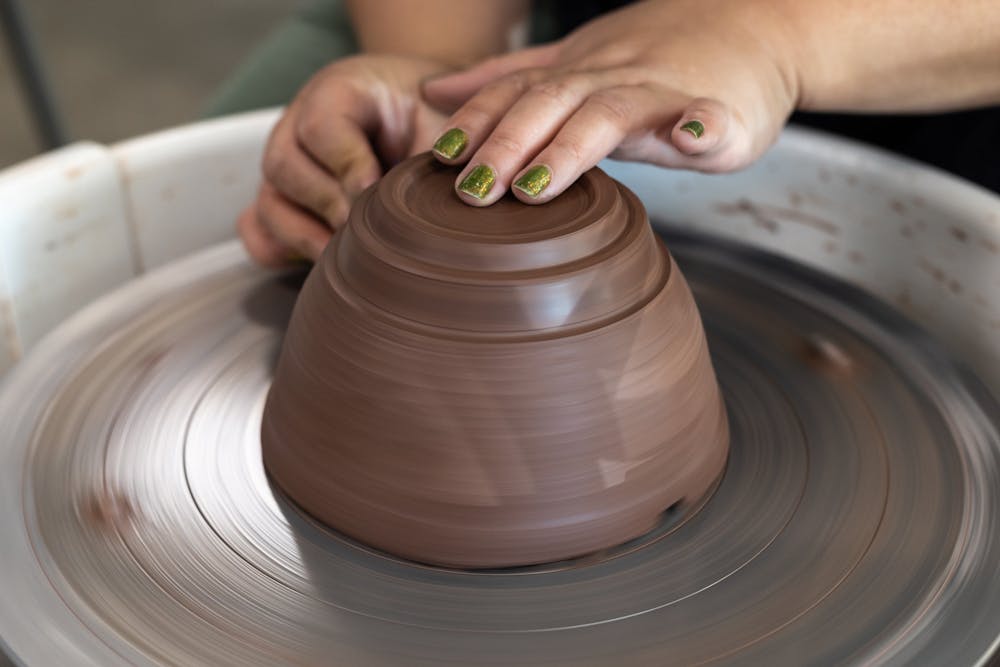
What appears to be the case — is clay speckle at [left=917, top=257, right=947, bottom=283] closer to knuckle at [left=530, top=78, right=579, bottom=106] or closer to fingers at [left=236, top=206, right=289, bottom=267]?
knuckle at [left=530, top=78, right=579, bottom=106]

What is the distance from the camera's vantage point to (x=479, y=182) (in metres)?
0.72

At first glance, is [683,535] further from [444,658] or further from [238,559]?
[238,559]

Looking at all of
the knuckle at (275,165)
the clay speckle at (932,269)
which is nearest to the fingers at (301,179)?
the knuckle at (275,165)

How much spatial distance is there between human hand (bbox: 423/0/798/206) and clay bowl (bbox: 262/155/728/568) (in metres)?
0.04

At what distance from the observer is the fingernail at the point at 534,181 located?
716mm

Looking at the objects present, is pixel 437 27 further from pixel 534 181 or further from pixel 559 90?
pixel 534 181

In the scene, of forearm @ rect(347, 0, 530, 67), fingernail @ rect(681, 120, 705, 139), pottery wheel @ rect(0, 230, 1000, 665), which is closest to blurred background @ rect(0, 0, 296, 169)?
forearm @ rect(347, 0, 530, 67)

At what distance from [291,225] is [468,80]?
0.78 ft

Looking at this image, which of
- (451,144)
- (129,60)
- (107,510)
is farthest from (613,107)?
(129,60)

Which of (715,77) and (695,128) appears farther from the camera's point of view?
(715,77)

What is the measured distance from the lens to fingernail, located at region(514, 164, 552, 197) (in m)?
0.72

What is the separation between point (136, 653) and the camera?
Result: 668 millimetres

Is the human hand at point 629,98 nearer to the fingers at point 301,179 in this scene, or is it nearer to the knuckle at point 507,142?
the knuckle at point 507,142

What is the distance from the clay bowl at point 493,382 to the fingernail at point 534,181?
0.04ft
